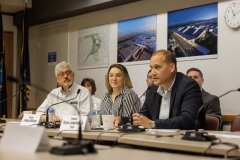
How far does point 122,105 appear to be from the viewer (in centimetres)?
410

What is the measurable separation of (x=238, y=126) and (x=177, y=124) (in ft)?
2.23

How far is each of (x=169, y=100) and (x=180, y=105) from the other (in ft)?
0.43

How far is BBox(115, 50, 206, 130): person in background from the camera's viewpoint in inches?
121

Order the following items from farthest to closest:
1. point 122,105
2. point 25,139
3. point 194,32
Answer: point 194,32 < point 122,105 < point 25,139

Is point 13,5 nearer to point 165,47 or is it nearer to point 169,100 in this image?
point 165,47

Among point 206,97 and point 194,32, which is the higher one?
point 194,32

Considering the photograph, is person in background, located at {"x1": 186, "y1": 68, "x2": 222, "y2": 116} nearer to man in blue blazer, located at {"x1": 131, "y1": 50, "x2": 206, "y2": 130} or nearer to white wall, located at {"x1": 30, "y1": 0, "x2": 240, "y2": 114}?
white wall, located at {"x1": 30, "y1": 0, "x2": 240, "y2": 114}

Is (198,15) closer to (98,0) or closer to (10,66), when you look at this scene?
(98,0)

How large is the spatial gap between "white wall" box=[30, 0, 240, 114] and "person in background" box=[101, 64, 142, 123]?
1088 mm

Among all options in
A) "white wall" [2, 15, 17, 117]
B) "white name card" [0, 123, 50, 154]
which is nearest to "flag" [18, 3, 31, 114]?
"white wall" [2, 15, 17, 117]

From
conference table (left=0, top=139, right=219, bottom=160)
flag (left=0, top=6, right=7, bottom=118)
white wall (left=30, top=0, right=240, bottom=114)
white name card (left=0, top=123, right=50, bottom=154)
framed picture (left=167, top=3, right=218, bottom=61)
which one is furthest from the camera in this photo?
flag (left=0, top=6, right=7, bottom=118)

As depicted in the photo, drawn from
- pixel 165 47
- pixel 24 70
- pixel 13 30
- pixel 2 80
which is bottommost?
pixel 2 80

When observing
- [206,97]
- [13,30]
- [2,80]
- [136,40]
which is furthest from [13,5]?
[206,97]

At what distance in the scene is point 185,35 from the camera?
5.12 metres
